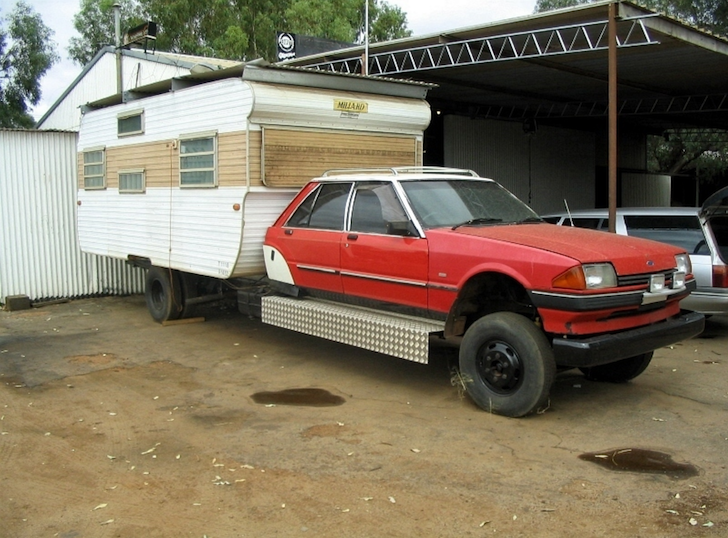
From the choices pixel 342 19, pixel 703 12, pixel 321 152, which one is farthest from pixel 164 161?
pixel 342 19

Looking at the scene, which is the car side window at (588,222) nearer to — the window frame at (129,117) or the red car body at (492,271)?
the red car body at (492,271)

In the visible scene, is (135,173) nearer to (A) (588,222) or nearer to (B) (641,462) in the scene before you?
(A) (588,222)

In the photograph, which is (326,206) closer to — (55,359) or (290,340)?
(290,340)

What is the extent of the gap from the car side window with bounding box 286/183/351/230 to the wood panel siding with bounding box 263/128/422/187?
490mm

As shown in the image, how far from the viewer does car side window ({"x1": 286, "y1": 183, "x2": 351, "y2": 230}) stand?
738 centimetres

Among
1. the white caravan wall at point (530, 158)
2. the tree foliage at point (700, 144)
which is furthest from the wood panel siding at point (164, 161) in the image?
the tree foliage at point (700, 144)

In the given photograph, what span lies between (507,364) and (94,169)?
7749 millimetres

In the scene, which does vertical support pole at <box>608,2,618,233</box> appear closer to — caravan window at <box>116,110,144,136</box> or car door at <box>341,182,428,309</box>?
car door at <box>341,182,428,309</box>

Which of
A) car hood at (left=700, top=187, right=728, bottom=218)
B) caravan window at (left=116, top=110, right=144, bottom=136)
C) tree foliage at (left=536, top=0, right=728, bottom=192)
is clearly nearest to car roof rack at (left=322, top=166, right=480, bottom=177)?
car hood at (left=700, top=187, right=728, bottom=218)

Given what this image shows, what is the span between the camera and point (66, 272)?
1241 cm

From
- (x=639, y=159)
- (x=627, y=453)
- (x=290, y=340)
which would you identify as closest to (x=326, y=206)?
(x=290, y=340)

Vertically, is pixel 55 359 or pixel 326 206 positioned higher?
pixel 326 206

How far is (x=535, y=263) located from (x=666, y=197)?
75.6ft

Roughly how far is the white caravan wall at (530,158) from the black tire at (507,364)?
12671 millimetres
